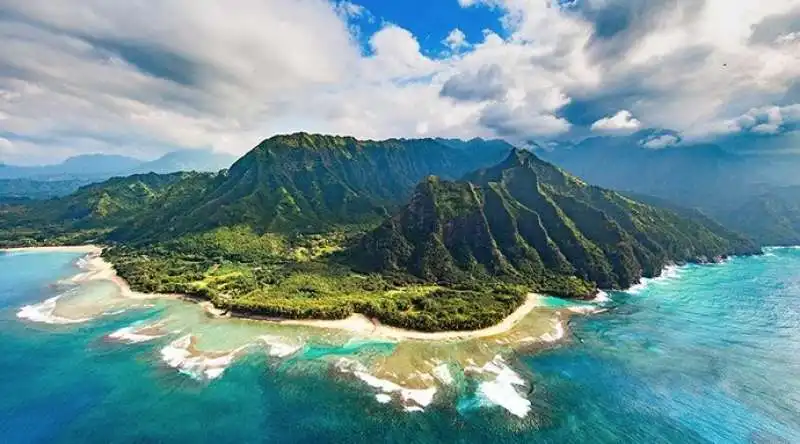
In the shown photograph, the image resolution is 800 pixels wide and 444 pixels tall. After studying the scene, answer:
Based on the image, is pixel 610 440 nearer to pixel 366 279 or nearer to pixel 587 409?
pixel 587 409

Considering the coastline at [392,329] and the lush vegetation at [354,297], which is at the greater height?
the lush vegetation at [354,297]

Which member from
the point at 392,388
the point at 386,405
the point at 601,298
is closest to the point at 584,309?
the point at 601,298

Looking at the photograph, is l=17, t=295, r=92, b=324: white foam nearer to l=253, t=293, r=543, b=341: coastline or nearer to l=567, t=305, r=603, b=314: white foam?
l=253, t=293, r=543, b=341: coastline

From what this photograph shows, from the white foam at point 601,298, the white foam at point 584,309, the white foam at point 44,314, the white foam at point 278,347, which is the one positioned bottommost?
the white foam at point 278,347

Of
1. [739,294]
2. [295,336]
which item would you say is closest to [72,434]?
[295,336]

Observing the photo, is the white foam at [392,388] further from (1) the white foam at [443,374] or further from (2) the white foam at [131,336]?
(2) the white foam at [131,336]

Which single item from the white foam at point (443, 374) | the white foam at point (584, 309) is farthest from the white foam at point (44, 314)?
the white foam at point (584, 309)

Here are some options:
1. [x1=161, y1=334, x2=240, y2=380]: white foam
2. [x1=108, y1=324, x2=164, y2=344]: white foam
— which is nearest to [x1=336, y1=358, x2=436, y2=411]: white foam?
[x1=161, y1=334, x2=240, y2=380]: white foam
